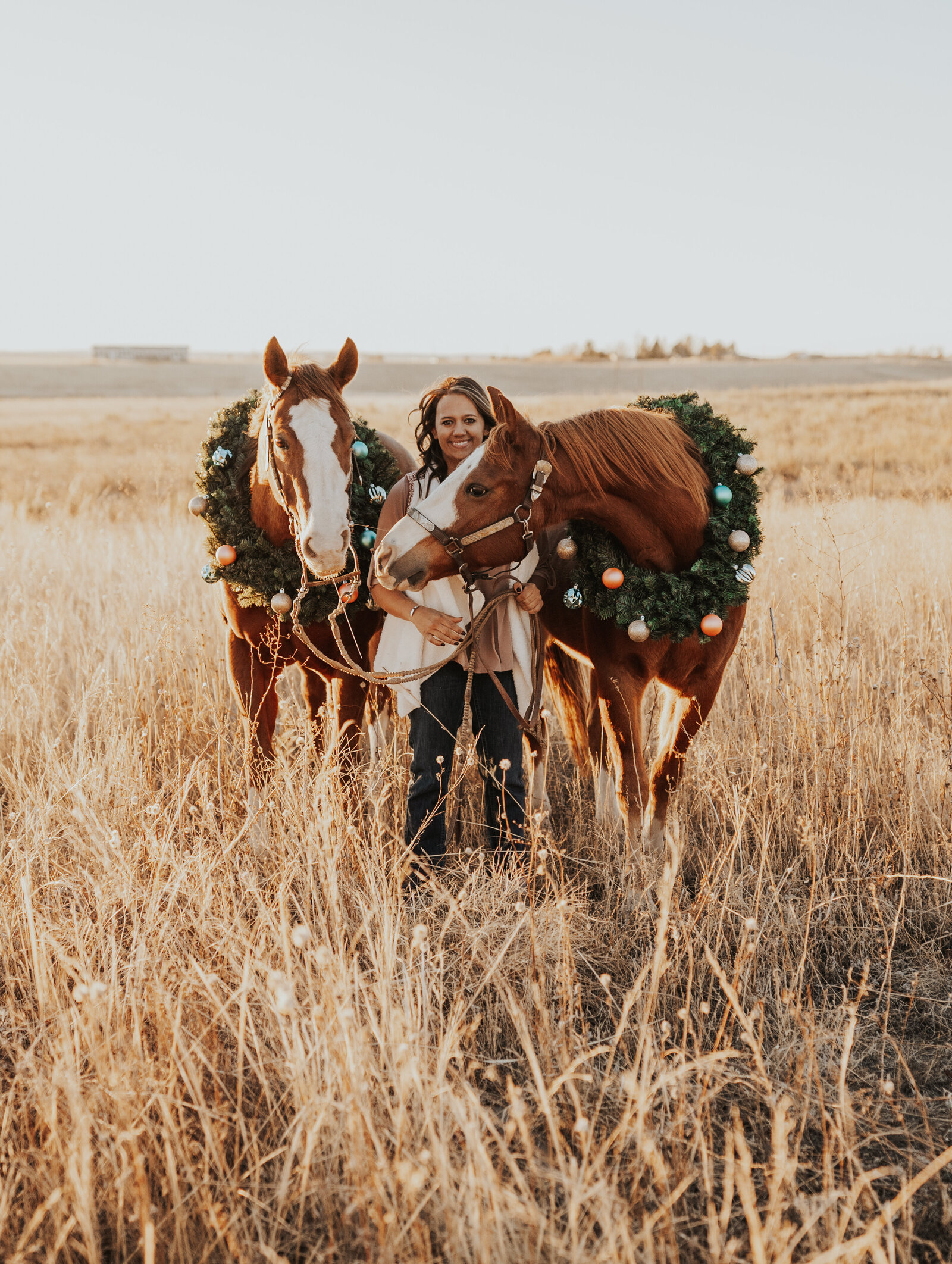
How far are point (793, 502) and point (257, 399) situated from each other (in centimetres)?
791

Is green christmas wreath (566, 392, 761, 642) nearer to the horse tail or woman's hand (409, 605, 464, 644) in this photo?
woman's hand (409, 605, 464, 644)

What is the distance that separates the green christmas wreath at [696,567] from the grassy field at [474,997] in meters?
0.68

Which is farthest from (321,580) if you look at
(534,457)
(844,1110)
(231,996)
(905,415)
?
(905,415)

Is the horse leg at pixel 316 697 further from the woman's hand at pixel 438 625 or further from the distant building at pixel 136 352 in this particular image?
the distant building at pixel 136 352

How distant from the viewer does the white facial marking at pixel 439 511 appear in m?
2.91

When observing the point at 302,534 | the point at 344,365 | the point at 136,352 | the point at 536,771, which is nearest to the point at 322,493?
the point at 302,534

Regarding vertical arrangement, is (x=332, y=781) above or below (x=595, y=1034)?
above

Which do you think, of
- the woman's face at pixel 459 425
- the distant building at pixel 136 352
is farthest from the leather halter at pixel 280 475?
the distant building at pixel 136 352

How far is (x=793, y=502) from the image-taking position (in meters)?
10.3

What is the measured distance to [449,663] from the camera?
345 centimetres

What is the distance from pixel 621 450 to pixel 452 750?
1.38 meters

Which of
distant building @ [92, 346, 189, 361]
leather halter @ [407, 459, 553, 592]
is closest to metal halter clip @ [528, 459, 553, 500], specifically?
leather halter @ [407, 459, 553, 592]

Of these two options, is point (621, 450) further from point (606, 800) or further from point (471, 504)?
point (606, 800)

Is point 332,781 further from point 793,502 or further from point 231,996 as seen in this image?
point 793,502
